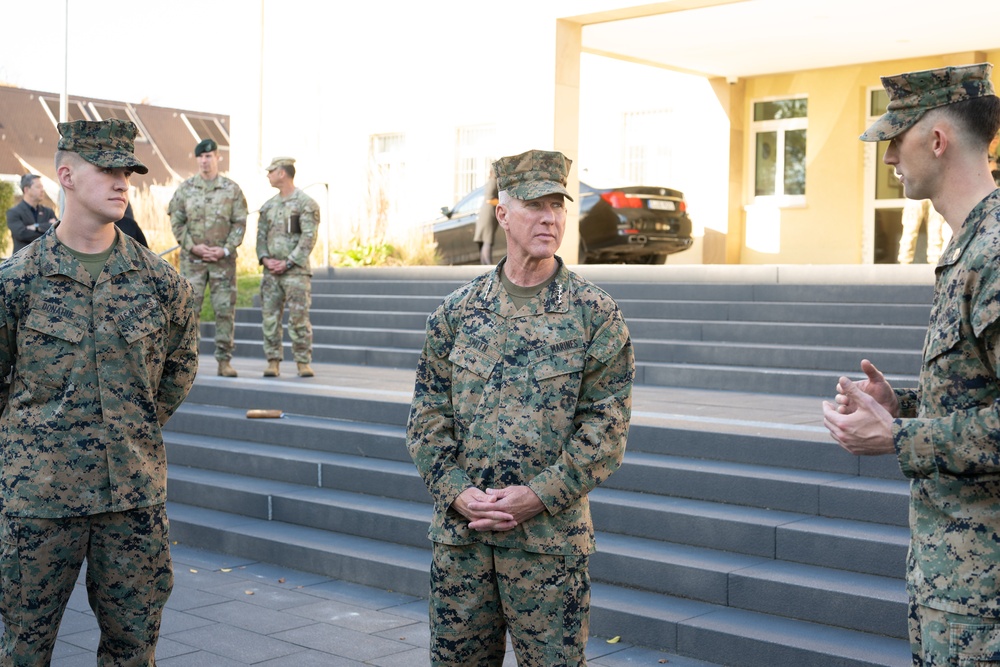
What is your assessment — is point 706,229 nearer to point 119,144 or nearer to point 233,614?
point 233,614

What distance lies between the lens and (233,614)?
20.6 ft

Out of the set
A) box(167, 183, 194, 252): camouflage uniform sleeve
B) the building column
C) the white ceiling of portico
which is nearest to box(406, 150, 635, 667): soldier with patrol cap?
box(167, 183, 194, 252): camouflage uniform sleeve

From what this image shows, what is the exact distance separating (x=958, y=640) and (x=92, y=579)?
2735 mm

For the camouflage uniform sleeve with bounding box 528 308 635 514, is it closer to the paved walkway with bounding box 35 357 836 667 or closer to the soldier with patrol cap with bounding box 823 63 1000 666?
the soldier with patrol cap with bounding box 823 63 1000 666

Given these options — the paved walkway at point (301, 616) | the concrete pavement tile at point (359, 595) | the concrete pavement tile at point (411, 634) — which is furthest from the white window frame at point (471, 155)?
the concrete pavement tile at point (411, 634)

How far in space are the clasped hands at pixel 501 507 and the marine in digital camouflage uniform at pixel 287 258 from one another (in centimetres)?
799

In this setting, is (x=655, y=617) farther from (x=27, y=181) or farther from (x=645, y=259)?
(x=645, y=259)

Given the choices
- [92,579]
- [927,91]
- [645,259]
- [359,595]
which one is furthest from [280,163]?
[927,91]

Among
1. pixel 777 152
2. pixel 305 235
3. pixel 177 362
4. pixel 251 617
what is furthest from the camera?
pixel 777 152

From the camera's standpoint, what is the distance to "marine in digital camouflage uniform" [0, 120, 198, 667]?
3834 mm

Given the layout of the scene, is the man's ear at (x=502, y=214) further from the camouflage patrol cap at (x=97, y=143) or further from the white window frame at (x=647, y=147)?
the white window frame at (x=647, y=147)

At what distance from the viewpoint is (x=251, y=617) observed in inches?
246

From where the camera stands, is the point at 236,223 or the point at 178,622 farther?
the point at 236,223

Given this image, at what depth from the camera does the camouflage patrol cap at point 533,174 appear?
143 inches
